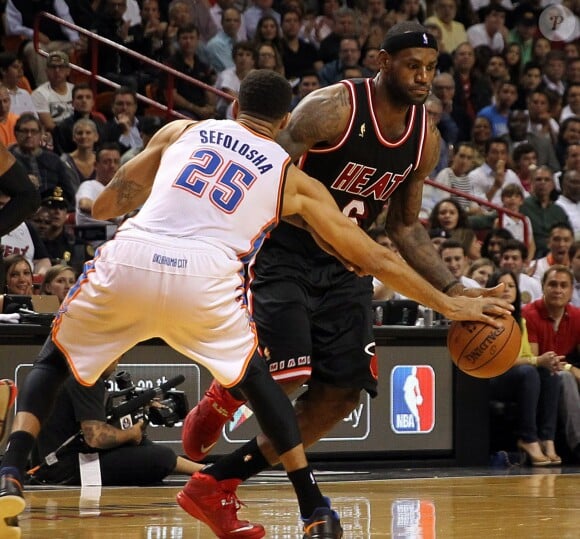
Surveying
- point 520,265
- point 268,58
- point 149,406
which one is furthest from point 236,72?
point 149,406

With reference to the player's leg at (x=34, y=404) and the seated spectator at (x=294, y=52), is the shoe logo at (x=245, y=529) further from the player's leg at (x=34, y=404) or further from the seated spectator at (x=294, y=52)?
the seated spectator at (x=294, y=52)

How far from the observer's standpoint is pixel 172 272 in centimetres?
408

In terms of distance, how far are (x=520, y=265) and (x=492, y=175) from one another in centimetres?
300

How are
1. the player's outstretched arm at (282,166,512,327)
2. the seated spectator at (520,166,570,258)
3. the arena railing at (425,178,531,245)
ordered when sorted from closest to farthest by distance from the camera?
the player's outstretched arm at (282,166,512,327) < the arena railing at (425,178,531,245) < the seated spectator at (520,166,570,258)

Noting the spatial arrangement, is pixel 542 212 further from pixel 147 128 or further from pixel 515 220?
pixel 147 128

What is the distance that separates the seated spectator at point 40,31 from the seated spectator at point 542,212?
4.89 metres

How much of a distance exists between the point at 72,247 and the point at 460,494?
15.4 ft

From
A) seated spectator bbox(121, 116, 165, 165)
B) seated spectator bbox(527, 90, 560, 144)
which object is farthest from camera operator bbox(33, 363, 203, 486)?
seated spectator bbox(527, 90, 560, 144)

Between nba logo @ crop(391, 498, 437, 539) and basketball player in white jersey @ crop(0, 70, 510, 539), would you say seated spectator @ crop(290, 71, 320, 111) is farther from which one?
basketball player in white jersey @ crop(0, 70, 510, 539)

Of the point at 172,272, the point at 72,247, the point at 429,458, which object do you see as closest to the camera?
the point at 172,272

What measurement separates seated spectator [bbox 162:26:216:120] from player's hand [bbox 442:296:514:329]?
9.15m

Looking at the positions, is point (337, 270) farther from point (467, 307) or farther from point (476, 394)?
point (476, 394)

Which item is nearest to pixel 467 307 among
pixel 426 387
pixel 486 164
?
pixel 426 387

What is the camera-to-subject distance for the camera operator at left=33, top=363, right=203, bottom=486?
7.24 m
